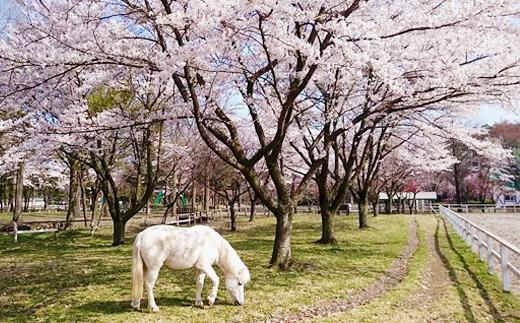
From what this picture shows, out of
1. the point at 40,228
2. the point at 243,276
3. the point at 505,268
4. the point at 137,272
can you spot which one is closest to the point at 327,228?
the point at 505,268

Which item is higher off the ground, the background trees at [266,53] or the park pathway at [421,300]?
the background trees at [266,53]

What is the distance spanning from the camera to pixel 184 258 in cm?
653

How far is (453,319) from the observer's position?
20.9 ft

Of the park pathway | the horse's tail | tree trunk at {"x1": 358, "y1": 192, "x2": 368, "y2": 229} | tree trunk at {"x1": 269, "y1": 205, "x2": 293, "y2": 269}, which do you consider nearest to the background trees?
tree trunk at {"x1": 269, "y1": 205, "x2": 293, "y2": 269}

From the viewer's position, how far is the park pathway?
6.45 m

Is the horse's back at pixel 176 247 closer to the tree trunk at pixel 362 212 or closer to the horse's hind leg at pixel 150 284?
the horse's hind leg at pixel 150 284

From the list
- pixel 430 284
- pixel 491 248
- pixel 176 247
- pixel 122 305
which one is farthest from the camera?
pixel 491 248

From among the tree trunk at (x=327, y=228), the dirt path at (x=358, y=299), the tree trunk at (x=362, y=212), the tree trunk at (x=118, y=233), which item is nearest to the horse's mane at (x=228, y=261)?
the dirt path at (x=358, y=299)

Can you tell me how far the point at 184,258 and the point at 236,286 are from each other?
0.98 m

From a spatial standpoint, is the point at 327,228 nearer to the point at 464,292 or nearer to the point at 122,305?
the point at 464,292

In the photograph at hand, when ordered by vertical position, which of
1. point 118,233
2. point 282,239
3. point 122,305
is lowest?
point 122,305

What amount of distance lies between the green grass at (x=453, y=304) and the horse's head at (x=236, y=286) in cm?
134

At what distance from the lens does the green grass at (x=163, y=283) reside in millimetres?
6363

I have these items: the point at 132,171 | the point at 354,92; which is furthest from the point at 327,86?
the point at 132,171
